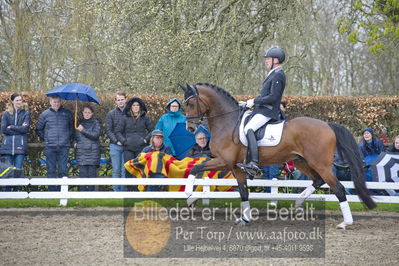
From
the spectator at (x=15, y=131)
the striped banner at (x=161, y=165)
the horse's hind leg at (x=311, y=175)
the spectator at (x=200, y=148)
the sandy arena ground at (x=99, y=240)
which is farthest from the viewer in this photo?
the spectator at (x=15, y=131)

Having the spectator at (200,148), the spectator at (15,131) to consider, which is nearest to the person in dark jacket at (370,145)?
the spectator at (200,148)

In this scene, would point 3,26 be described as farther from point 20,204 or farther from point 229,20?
A: point 20,204

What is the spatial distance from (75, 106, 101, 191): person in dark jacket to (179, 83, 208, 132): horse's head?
2902 mm

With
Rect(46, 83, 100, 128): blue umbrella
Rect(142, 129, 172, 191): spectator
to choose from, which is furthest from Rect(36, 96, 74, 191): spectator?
→ Rect(142, 129, 172, 191): spectator

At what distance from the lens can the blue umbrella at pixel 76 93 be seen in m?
11.3

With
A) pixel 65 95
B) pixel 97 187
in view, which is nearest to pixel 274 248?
pixel 97 187

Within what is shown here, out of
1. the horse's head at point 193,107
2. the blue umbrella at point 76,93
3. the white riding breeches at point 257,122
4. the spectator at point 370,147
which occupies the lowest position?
the spectator at point 370,147

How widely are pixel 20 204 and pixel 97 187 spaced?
64.5 inches

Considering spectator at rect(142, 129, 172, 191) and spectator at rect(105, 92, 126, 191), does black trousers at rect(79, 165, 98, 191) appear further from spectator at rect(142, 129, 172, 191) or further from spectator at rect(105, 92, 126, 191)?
spectator at rect(142, 129, 172, 191)

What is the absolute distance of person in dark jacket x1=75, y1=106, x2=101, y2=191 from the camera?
11430 mm

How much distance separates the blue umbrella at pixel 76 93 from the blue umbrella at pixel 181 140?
180 centimetres

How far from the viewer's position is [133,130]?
11516 millimetres

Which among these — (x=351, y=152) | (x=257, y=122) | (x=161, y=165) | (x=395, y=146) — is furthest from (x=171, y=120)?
(x=395, y=146)

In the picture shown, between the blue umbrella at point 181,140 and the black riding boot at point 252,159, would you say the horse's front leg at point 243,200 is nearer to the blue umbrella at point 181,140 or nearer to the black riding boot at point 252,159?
the black riding boot at point 252,159
